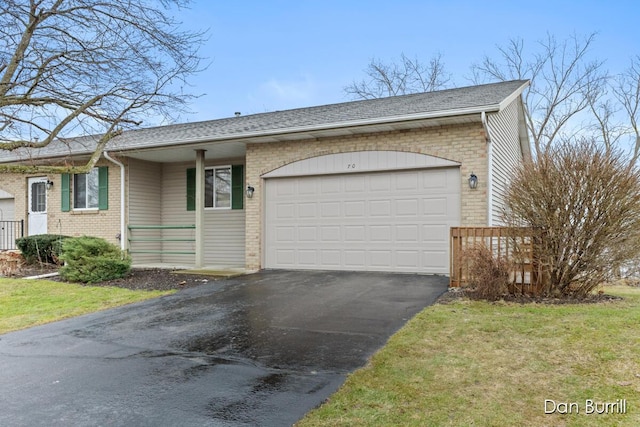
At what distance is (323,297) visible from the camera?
7406 mm

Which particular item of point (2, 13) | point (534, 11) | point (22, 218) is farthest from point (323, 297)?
point (534, 11)

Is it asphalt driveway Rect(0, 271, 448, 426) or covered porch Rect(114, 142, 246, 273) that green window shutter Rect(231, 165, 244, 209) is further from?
asphalt driveway Rect(0, 271, 448, 426)

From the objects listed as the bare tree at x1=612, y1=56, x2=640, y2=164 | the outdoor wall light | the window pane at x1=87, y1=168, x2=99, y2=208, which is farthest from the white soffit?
the bare tree at x1=612, y1=56, x2=640, y2=164

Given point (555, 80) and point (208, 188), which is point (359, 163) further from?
point (555, 80)

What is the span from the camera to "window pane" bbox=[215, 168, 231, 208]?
13039 millimetres

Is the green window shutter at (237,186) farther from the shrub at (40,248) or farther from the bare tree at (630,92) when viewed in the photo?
the bare tree at (630,92)

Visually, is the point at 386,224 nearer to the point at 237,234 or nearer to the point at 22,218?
the point at 237,234

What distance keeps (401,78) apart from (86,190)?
1975 centimetres

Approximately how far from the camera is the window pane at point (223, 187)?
13.0 m

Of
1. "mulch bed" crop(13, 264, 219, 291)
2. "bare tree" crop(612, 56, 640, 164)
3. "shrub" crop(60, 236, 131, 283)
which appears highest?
"bare tree" crop(612, 56, 640, 164)

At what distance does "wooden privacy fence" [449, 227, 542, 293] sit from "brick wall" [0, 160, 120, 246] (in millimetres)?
9940

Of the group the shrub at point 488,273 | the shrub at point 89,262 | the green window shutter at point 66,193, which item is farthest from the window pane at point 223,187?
the shrub at point 488,273

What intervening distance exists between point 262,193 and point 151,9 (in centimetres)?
524

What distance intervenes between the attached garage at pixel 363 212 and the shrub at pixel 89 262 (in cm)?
342
